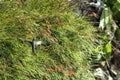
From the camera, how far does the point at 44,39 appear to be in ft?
14.9

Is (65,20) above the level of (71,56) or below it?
above

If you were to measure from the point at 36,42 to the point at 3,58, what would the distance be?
0.56m

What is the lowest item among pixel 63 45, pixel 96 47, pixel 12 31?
pixel 96 47

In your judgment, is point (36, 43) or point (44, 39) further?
point (44, 39)

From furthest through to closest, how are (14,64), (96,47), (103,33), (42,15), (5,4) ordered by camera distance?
(103,33)
(96,47)
(42,15)
(5,4)
(14,64)

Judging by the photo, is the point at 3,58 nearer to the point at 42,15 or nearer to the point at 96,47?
the point at 42,15

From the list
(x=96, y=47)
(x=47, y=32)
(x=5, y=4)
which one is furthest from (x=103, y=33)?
(x=5, y=4)

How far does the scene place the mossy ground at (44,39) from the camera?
13.2 feet

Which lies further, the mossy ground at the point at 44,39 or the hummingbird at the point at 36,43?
the hummingbird at the point at 36,43

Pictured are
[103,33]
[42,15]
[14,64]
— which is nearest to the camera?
[14,64]

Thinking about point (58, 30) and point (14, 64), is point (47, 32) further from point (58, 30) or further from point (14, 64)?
point (14, 64)

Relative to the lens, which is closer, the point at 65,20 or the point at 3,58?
the point at 3,58

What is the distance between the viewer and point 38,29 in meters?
4.53

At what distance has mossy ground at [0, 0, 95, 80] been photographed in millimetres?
4035
